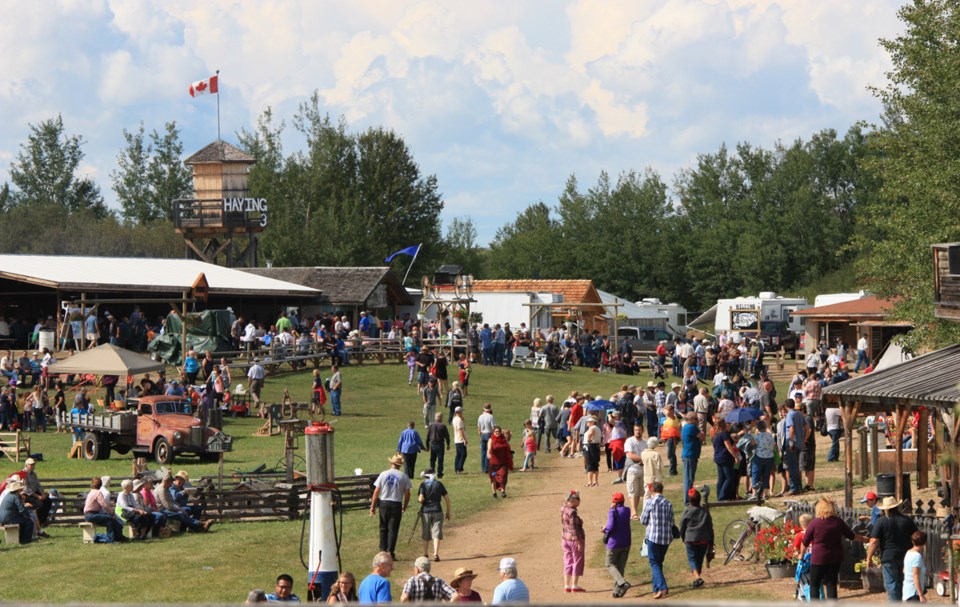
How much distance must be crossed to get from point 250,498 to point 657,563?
8.48 meters

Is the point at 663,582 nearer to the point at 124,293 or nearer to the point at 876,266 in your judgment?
the point at 876,266

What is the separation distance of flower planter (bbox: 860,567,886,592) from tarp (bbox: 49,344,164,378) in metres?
19.3

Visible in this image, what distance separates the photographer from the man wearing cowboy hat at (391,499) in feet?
62.2

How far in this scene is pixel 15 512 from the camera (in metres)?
20.6

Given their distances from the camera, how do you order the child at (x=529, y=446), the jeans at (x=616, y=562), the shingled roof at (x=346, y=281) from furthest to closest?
1. the shingled roof at (x=346, y=281)
2. the child at (x=529, y=446)
3. the jeans at (x=616, y=562)

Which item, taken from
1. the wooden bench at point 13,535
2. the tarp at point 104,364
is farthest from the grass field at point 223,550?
the tarp at point 104,364

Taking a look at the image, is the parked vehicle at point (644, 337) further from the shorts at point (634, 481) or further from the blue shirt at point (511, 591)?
the blue shirt at point (511, 591)

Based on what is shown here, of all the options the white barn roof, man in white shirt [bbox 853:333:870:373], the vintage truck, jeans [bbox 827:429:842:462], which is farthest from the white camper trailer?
the vintage truck

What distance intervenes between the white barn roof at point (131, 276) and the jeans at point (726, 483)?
2244 centimetres

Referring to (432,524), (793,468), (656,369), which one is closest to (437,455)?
(432,524)

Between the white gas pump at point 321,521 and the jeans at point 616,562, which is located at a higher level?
the white gas pump at point 321,521

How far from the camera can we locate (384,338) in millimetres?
46156

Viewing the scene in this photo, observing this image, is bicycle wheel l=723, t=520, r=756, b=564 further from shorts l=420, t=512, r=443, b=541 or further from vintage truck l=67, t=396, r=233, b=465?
vintage truck l=67, t=396, r=233, b=465

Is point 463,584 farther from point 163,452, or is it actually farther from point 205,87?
point 205,87
